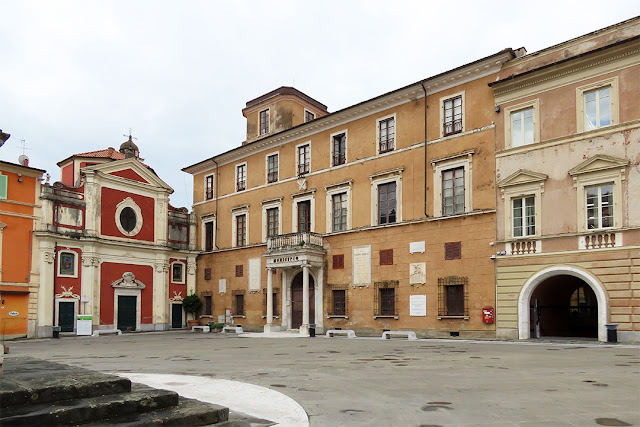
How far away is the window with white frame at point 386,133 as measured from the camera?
1104 inches

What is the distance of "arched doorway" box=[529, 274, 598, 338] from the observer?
23.1 metres

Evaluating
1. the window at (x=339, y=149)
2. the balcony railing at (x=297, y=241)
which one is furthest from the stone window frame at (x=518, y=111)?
the balcony railing at (x=297, y=241)

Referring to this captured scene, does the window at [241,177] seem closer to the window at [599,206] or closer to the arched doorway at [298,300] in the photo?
the arched doorway at [298,300]

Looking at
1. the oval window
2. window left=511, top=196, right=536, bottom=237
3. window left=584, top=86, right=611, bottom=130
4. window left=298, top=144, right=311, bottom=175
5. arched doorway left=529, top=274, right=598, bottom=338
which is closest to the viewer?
window left=584, top=86, right=611, bottom=130

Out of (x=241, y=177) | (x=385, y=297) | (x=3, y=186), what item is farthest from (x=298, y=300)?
(x=3, y=186)

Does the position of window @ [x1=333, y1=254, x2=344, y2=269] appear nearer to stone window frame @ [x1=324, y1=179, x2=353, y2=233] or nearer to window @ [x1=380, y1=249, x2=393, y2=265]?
stone window frame @ [x1=324, y1=179, x2=353, y2=233]

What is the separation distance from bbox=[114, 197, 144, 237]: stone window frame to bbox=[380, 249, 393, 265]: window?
57.4ft

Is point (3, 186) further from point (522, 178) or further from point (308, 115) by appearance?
point (522, 178)

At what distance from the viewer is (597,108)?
21062mm

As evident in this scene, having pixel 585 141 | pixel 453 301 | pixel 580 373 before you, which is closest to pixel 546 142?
pixel 585 141

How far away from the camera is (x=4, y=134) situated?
8.48 m

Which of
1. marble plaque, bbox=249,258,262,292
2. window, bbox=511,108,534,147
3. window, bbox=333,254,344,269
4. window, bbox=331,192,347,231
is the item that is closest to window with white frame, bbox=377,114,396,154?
window, bbox=331,192,347,231

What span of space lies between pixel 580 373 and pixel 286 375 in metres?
5.91

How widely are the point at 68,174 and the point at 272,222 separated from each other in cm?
1641
